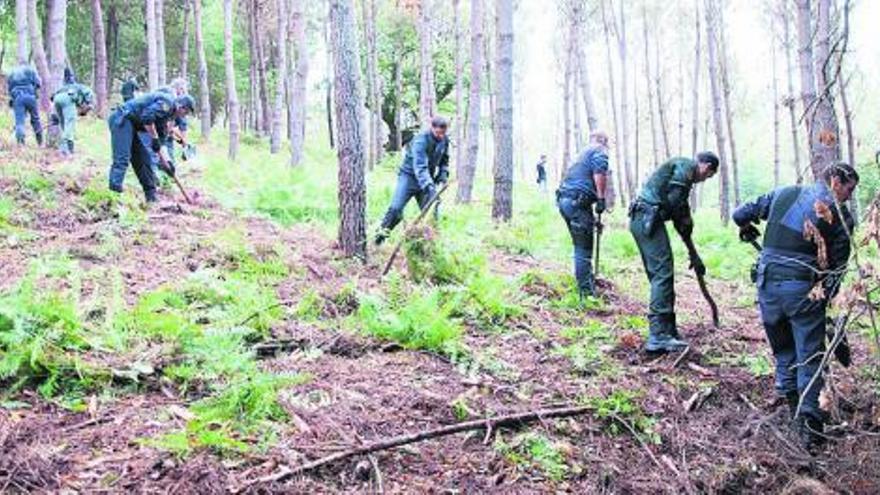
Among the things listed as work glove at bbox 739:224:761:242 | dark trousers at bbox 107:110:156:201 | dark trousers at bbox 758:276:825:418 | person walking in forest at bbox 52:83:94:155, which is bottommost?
dark trousers at bbox 758:276:825:418

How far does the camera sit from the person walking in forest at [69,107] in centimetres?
1302

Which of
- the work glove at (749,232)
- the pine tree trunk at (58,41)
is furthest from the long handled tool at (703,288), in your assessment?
the pine tree trunk at (58,41)

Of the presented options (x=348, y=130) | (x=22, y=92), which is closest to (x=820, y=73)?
(x=348, y=130)

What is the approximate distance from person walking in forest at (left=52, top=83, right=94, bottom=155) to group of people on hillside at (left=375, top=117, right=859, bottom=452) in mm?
6636

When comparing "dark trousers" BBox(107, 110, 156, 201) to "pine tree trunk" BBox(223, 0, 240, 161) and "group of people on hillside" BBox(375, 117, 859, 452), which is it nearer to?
"group of people on hillside" BBox(375, 117, 859, 452)

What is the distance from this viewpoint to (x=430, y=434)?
4.57m

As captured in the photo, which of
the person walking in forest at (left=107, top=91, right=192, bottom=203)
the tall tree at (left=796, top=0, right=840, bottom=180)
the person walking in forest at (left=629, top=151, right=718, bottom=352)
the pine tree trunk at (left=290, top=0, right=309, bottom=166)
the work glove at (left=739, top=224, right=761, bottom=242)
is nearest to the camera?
the work glove at (left=739, top=224, right=761, bottom=242)

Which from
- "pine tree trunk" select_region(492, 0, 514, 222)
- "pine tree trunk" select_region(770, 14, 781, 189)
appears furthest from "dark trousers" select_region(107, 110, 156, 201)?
"pine tree trunk" select_region(770, 14, 781, 189)

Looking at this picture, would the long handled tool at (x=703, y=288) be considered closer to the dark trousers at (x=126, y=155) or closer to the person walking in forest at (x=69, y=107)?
the dark trousers at (x=126, y=155)

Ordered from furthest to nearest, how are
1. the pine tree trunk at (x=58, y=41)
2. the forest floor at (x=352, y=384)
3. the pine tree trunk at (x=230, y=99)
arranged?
the pine tree trunk at (x=230, y=99) < the pine tree trunk at (x=58, y=41) < the forest floor at (x=352, y=384)

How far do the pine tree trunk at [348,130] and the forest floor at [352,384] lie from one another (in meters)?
0.36

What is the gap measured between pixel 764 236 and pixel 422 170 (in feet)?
14.9

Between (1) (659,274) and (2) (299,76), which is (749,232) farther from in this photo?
(2) (299,76)

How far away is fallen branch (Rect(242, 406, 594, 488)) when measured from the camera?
156 inches
